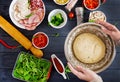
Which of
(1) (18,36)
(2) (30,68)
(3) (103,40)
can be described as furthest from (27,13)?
(3) (103,40)

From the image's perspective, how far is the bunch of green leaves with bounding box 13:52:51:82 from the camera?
1887mm

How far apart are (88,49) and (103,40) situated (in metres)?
0.09

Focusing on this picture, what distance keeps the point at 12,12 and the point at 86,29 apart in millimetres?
413

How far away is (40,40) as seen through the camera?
6.24 ft

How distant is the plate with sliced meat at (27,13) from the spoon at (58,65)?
201 millimetres

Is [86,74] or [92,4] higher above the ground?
[92,4]

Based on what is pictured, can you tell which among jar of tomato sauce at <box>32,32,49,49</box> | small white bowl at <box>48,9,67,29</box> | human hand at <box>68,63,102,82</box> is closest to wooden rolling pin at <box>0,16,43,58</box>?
jar of tomato sauce at <box>32,32,49,49</box>

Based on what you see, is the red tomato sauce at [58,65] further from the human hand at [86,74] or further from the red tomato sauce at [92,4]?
the red tomato sauce at [92,4]

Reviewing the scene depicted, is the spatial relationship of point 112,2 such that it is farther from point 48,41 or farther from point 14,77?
point 14,77

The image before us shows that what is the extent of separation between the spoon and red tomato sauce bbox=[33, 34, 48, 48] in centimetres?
9

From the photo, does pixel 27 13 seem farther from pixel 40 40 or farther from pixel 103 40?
pixel 103 40

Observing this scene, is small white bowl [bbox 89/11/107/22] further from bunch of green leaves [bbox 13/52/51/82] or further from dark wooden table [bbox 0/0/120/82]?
bunch of green leaves [bbox 13/52/51/82]

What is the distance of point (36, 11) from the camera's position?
192 centimetres

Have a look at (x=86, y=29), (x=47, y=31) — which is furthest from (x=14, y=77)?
(x=86, y=29)
